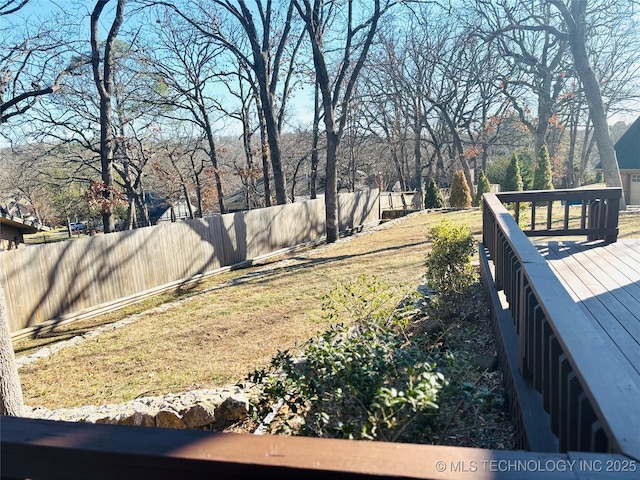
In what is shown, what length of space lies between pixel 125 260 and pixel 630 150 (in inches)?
903

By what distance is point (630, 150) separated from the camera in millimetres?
20938

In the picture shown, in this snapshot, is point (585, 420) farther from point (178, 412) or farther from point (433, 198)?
point (433, 198)

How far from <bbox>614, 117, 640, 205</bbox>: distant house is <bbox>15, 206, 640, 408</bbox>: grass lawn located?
485 inches

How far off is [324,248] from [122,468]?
1209 centimetres

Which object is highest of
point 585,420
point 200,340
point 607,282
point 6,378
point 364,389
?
point 585,420

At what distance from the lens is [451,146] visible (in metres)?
35.5

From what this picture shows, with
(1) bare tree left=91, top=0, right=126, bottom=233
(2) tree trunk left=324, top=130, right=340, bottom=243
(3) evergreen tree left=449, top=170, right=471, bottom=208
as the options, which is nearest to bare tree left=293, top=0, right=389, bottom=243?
(2) tree trunk left=324, top=130, right=340, bottom=243

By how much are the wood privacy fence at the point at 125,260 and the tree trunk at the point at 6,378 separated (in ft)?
13.5

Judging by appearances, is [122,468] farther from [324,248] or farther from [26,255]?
[324,248]

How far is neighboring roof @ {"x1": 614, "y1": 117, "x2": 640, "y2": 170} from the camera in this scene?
2023 cm

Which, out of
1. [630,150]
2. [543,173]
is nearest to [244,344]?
[543,173]

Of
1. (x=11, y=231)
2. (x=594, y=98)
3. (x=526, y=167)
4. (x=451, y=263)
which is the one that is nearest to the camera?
(x=451, y=263)

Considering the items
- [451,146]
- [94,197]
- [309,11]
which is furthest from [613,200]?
[451,146]

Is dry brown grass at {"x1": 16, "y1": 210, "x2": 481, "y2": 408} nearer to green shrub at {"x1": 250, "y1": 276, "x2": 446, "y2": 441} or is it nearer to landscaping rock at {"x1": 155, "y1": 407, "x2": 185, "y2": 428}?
landscaping rock at {"x1": 155, "y1": 407, "x2": 185, "y2": 428}
